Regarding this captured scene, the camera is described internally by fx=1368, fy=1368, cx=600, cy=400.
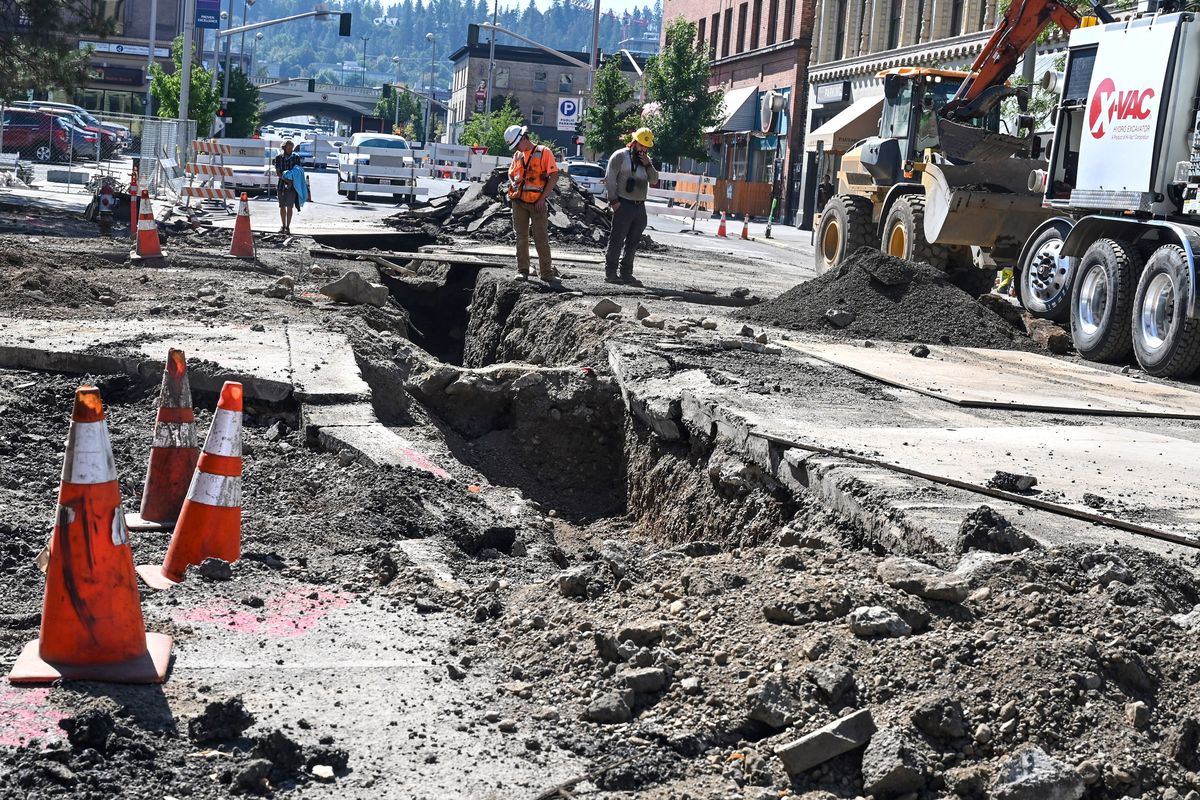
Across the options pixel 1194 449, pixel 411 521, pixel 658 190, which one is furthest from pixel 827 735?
pixel 658 190

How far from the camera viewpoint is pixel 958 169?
15.6 m

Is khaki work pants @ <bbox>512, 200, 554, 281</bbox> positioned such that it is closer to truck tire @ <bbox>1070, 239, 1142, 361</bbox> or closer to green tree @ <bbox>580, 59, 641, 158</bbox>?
truck tire @ <bbox>1070, 239, 1142, 361</bbox>

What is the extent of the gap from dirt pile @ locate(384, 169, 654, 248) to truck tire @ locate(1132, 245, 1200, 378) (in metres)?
12.3

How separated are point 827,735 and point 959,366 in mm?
7617

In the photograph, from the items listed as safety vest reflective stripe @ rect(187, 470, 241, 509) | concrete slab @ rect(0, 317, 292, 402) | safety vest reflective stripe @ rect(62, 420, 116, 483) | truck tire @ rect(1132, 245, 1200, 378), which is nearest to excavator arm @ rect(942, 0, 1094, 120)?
truck tire @ rect(1132, 245, 1200, 378)

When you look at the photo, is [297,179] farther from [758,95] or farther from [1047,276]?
[758,95]

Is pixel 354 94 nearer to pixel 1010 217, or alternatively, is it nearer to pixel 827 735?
pixel 1010 217

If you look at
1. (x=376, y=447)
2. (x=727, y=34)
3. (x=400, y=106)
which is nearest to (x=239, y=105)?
(x=727, y=34)

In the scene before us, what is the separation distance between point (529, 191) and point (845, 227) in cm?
509

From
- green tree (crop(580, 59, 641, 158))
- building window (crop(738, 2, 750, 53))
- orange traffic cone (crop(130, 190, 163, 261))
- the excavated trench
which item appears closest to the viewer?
the excavated trench

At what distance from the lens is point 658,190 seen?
52094 mm

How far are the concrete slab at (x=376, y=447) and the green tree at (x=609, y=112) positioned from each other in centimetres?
4746

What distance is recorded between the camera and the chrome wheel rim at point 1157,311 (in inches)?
441

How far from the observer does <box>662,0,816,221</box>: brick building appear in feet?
156
